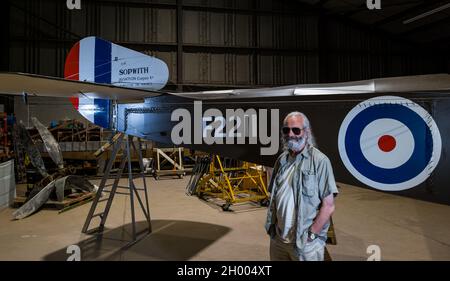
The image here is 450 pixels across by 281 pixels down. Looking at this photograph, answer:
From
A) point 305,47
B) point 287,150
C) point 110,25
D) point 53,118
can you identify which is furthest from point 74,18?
point 287,150

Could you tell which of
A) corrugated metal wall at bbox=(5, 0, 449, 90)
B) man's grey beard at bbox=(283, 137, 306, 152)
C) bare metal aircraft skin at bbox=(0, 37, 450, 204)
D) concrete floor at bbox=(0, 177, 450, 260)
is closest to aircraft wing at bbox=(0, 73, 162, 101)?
bare metal aircraft skin at bbox=(0, 37, 450, 204)

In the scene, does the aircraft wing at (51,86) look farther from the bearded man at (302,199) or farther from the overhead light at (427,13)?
the overhead light at (427,13)

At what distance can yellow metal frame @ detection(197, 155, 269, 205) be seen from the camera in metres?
7.19

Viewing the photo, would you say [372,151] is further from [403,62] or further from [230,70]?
[403,62]

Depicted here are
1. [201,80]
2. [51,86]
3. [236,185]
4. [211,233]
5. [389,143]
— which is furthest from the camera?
[201,80]

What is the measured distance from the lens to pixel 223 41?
14.2 meters

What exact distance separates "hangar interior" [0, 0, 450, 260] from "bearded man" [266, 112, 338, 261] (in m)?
2.20

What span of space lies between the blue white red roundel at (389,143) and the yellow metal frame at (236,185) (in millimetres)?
4485

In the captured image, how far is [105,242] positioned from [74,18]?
36.8 feet

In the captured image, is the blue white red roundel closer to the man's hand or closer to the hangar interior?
the man's hand

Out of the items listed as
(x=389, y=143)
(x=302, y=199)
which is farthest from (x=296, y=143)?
(x=389, y=143)

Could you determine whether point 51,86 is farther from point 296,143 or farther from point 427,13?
point 427,13

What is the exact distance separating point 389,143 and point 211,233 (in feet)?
11.4

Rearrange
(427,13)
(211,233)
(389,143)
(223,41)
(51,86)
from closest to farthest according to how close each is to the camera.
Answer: (389,143)
(51,86)
(211,233)
(427,13)
(223,41)
